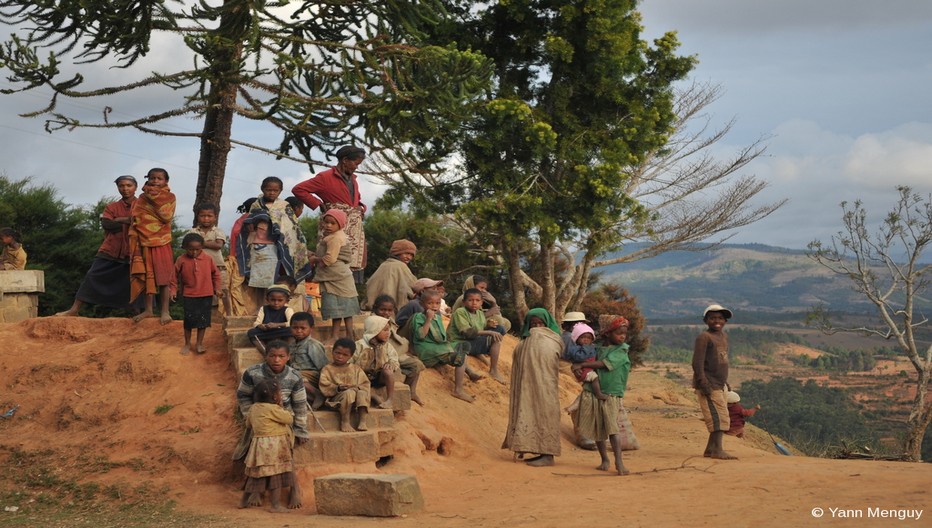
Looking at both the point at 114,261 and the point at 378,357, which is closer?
the point at 378,357

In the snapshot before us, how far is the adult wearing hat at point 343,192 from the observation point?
10.3 meters

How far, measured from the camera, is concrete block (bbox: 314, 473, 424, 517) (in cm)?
742

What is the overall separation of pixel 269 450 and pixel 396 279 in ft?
13.0

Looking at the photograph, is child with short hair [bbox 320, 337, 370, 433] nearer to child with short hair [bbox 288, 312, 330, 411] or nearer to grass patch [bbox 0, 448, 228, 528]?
child with short hair [bbox 288, 312, 330, 411]

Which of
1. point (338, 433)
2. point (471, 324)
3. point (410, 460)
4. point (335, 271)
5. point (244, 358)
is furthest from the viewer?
point (471, 324)

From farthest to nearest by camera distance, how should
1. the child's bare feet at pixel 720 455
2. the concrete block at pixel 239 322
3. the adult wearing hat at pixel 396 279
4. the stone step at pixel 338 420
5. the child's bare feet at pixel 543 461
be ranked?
the adult wearing hat at pixel 396 279 < the concrete block at pixel 239 322 < the child's bare feet at pixel 720 455 < the child's bare feet at pixel 543 461 < the stone step at pixel 338 420

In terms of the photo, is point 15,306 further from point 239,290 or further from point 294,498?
point 294,498

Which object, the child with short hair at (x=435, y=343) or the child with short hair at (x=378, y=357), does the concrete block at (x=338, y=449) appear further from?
the child with short hair at (x=435, y=343)

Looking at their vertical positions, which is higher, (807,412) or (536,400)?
(536,400)

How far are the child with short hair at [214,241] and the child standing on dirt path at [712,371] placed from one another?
5.03 meters

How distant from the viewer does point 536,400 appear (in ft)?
31.4

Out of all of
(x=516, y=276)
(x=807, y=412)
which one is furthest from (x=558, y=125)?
(x=807, y=412)

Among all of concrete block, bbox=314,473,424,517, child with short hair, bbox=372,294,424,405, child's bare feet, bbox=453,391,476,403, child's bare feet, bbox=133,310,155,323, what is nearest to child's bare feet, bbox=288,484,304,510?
concrete block, bbox=314,473,424,517

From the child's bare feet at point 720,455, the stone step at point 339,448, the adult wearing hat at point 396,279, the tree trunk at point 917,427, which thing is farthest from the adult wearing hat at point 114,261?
the tree trunk at point 917,427
